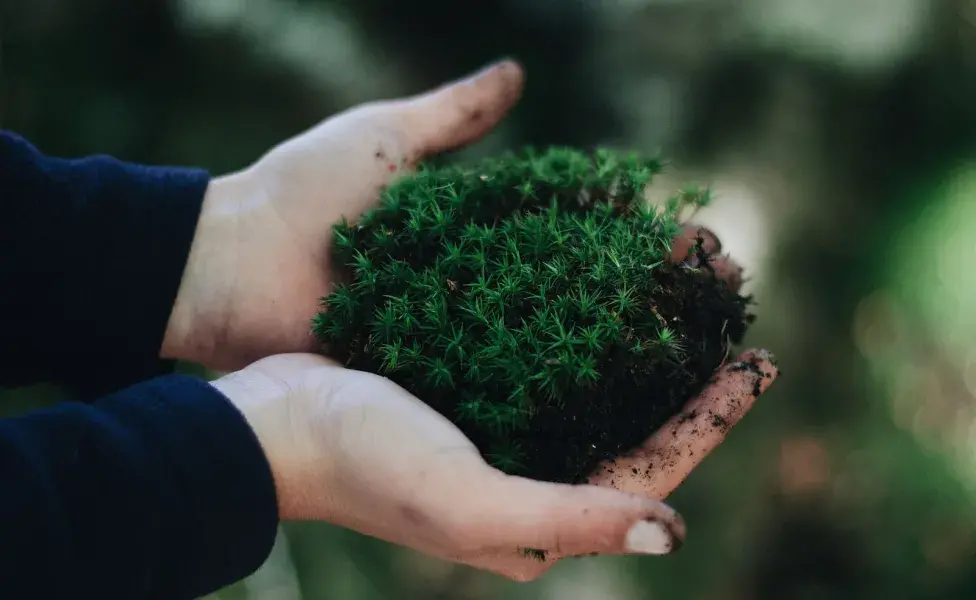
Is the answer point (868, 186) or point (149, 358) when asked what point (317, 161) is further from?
point (868, 186)

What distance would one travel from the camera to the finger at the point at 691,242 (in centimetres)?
79

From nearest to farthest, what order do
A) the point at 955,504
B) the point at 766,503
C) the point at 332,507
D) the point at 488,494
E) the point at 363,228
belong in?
the point at 488,494 → the point at 332,507 → the point at 363,228 → the point at 955,504 → the point at 766,503

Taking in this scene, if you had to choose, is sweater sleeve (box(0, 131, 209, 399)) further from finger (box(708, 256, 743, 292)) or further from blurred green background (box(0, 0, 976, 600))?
finger (box(708, 256, 743, 292))

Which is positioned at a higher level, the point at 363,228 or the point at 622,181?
the point at 622,181

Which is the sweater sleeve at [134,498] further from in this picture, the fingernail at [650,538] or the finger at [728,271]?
the finger at [728,271]

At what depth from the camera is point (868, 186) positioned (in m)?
1.20

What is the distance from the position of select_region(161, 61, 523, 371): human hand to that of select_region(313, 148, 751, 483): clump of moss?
0.07 metres

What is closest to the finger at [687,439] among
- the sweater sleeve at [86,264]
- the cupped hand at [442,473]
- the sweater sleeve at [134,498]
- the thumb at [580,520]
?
the cupped hand at [442,473]

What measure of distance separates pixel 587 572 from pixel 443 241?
809 millimetres

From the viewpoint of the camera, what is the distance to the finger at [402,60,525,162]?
994mm

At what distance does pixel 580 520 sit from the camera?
60 cm

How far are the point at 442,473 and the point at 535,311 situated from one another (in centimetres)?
19

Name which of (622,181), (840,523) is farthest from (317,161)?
(840,523)

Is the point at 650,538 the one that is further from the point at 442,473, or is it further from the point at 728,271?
the point at 728,271
